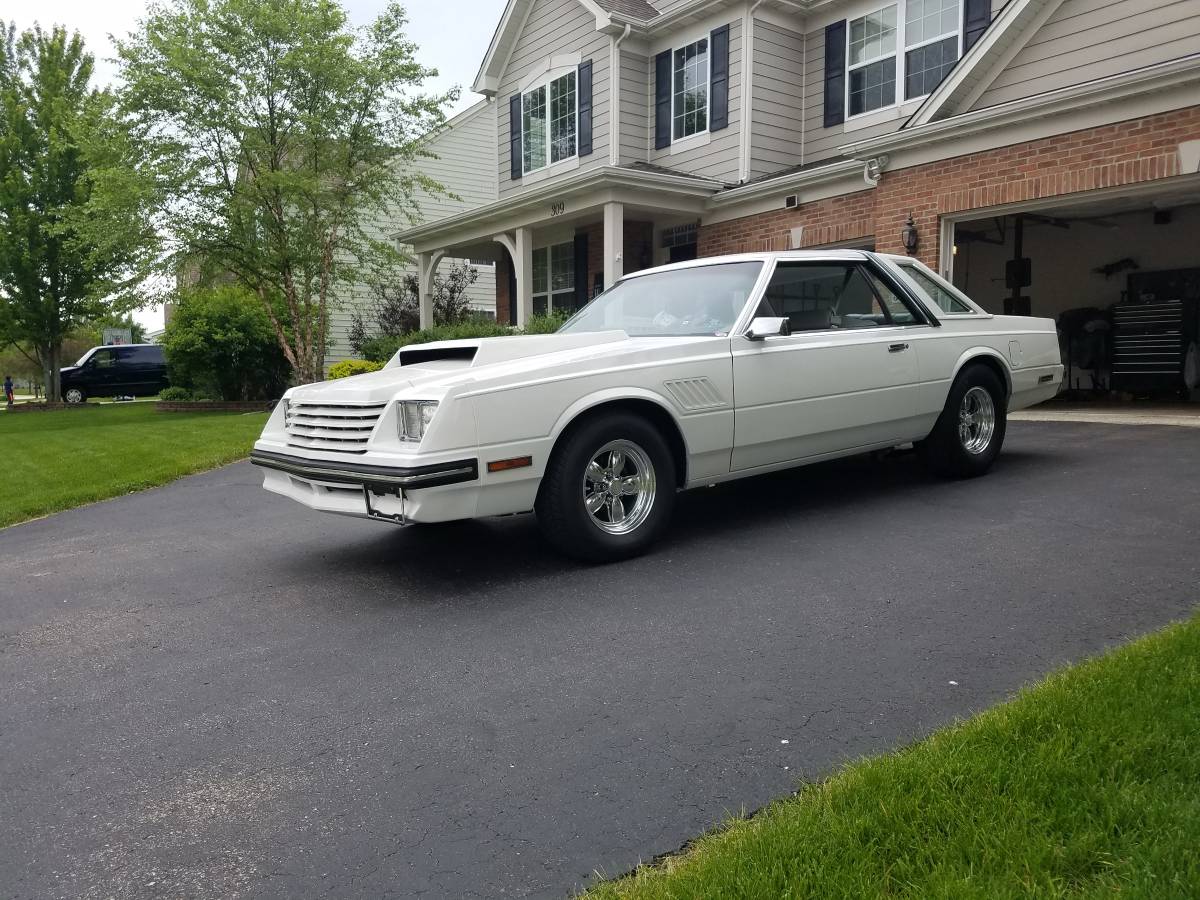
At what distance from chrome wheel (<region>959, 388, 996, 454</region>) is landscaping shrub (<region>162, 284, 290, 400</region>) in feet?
54.7

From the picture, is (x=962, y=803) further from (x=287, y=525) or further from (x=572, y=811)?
(x=287, y=525)

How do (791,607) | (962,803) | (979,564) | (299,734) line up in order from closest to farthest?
(962,803), (299,734), (791,607), (979,564)

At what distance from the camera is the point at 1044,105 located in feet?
32.2

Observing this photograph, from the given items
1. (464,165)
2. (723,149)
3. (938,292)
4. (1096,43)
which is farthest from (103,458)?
(464,165)

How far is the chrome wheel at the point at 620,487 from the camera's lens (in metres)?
4.85

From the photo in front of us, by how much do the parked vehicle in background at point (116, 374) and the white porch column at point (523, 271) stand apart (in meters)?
17.5

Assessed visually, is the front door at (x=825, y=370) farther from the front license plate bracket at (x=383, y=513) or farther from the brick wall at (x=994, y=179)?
the brick wall at (x=994, y=179)

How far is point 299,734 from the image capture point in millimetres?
3064

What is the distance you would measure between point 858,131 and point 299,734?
1365 cm

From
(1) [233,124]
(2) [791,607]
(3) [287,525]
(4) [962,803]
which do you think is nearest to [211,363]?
(1) [233,124]

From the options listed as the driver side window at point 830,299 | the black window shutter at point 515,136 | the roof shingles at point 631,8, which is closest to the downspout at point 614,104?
the roof shingles at point 631,8

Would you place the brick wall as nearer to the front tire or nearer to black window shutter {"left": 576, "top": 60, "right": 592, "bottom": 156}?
black window shutter {"left": 576, "top": 60, "right": 592, "bottom": 156}

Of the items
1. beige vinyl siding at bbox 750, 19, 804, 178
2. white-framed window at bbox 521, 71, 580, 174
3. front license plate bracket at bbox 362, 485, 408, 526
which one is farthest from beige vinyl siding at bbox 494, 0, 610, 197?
front license plate bracket at bbox 362, 485, 408, 526

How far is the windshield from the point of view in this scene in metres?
5.62
